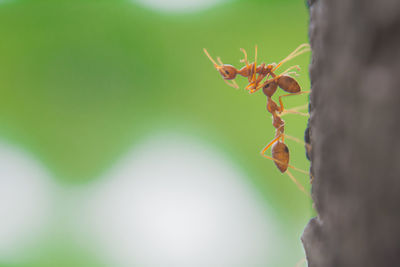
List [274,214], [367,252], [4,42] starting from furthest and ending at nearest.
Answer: [4,42], [274,214], [367,252]

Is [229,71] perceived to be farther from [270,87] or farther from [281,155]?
[281,155]

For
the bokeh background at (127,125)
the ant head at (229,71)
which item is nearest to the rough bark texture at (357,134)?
the ant head at (229,71)

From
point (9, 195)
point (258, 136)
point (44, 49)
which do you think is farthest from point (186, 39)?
point (9, 195)

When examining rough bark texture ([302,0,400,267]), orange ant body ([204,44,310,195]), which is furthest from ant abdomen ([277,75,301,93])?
rough bark texture ([302,0,400,267])

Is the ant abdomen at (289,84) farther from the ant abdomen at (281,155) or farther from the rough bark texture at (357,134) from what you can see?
the rough bark texture at (357,134)

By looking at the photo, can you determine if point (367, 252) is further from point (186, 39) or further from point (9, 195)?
point (9, 195)

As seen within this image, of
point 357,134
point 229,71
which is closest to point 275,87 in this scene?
point 229,71
